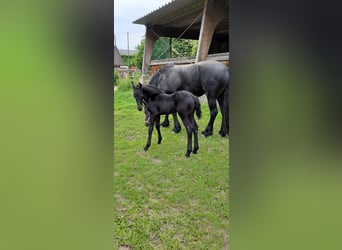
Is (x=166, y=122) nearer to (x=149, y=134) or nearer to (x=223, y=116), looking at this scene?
(x=149, y=134)

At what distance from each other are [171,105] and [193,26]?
0.28 meters

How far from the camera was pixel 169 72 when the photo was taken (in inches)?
36.0

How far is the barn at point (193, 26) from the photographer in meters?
0.80

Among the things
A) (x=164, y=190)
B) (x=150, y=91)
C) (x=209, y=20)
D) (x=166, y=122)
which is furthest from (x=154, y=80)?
(x=164, y=190)

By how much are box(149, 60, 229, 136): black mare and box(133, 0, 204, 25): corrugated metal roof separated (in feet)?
0.52

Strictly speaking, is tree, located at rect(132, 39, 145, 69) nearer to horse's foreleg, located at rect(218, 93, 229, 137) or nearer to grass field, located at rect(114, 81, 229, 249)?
grass field, located at rect(114, 81, 229, 249)

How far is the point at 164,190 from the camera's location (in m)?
0.81
